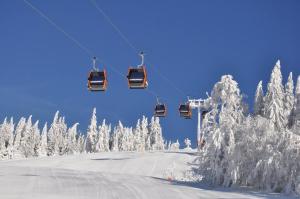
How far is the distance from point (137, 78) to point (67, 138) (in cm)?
11660

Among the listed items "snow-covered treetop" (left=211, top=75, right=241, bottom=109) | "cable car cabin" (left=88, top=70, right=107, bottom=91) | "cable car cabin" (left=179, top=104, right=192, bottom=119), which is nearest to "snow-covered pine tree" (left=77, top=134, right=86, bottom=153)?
"cable car cabin" (left=179, top=104, right=192, bottom=119)

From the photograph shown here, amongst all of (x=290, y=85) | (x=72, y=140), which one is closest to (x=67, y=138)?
(x=72, y=140)

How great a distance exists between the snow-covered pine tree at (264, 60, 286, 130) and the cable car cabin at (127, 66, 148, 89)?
1417 centimetres

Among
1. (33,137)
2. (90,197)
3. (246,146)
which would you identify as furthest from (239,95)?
(33,137)

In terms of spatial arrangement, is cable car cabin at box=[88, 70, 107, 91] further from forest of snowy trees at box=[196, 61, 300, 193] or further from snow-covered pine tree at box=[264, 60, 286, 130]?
snow-covered pine tree at box=[264, 60, 286, 130]

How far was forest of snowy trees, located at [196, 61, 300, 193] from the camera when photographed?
36.3 m

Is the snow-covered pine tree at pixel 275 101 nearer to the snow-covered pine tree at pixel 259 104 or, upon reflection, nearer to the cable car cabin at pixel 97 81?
the snow-covered pine tree at pixel 259 104

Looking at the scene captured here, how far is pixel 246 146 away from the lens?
3975 cm

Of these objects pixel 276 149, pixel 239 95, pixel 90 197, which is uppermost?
pixel 239 95

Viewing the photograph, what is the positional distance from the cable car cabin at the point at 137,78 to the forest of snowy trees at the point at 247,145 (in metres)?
9.93

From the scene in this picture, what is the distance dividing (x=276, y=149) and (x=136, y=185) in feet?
32.3

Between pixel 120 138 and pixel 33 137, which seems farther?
pixel 120 138

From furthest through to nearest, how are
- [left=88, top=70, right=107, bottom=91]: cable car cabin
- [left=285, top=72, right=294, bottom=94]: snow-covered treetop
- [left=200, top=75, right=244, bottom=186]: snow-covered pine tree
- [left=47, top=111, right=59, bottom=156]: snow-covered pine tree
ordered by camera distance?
[left=47, top=111, right=59, bottom=156]: snow-covered pine tree, [left=285, top=72, right=294, bottom=94]: snow-covered treetop, [left=200, top=75, right=244, bottom=186]: snow-covered pine tree, [left=88, top=70, right=107, bottom=91]: cable car cabin

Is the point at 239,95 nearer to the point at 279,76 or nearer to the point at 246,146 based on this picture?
the point at 246,146
